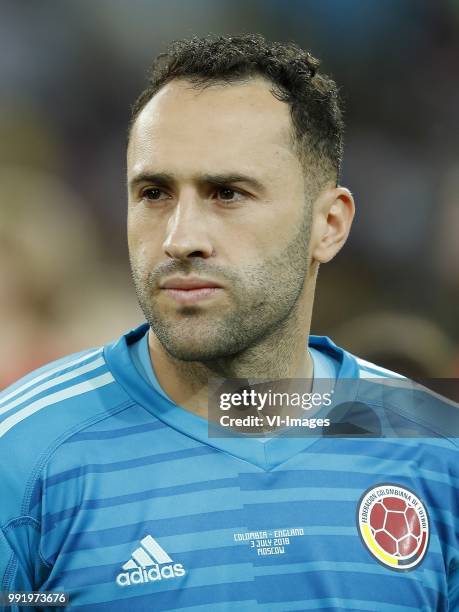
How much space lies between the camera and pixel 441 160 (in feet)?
13.2

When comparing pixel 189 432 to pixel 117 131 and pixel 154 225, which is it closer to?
pixel 154 225

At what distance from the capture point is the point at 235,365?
177 centimetres

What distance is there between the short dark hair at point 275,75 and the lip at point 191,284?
408 millimetres

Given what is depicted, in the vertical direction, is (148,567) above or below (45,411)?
below

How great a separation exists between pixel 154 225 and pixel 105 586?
28.8 inches

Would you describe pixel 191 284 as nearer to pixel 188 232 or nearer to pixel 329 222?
pixel 188 232

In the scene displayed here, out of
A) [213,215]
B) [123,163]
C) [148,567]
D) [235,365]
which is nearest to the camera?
[148,567]

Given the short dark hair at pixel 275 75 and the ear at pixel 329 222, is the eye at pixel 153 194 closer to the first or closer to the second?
the short dark hair at pixel 275 75

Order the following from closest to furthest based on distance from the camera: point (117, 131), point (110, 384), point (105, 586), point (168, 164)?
1. point (105, 586)
2. point (168, 164)
3. point (110, 384)
4. point (117, 131)

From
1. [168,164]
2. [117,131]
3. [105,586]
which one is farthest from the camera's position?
[117,131]

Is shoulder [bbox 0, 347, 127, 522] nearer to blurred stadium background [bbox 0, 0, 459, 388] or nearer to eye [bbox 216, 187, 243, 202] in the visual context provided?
eye [bbox 216, 187, 243, 202]

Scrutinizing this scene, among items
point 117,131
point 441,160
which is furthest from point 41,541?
Result: point 441,160

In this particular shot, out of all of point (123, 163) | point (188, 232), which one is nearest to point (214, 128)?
point (188, 232)

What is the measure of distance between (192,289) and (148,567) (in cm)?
55
